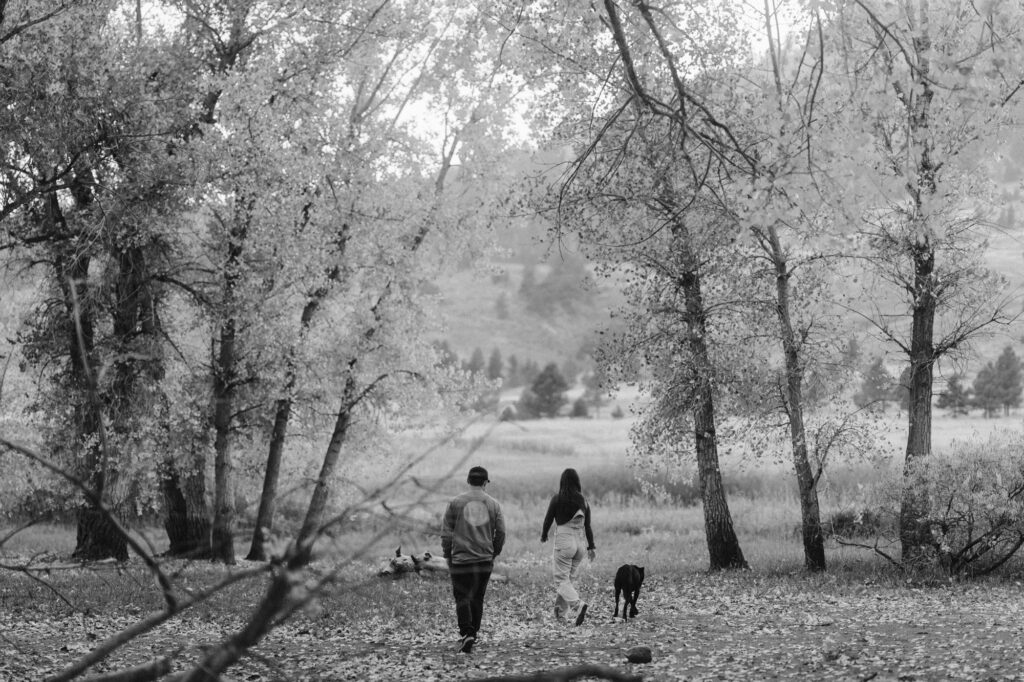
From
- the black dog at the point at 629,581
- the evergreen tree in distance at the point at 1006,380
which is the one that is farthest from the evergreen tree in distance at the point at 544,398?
the black dog at the point at 629,581

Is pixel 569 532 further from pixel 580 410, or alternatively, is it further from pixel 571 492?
pixel 580 410

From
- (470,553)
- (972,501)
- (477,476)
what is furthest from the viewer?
(972,501)

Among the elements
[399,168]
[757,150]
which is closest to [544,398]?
[399,168]

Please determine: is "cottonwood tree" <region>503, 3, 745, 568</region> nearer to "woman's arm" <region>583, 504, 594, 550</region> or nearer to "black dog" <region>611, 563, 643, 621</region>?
"woman's arm" <region>583, 504, 594, 550</region>

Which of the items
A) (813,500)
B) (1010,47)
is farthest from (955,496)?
(1010,47)

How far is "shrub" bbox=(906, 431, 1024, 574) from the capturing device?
17.0m

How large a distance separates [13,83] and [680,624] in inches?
475

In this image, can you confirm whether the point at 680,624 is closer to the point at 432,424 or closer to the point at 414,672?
the point at 414,672

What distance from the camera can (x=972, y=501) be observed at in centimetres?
1705

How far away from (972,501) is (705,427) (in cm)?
527

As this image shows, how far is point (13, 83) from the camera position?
13.2 metres

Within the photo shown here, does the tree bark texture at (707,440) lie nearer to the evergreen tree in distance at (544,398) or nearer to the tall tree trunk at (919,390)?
the tall tree trunk at (919,390)

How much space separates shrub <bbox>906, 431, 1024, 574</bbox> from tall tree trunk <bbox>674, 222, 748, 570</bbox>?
13.2 feet

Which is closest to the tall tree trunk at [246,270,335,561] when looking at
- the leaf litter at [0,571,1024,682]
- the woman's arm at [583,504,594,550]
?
the leaf litter at [0,571,1024,682]
